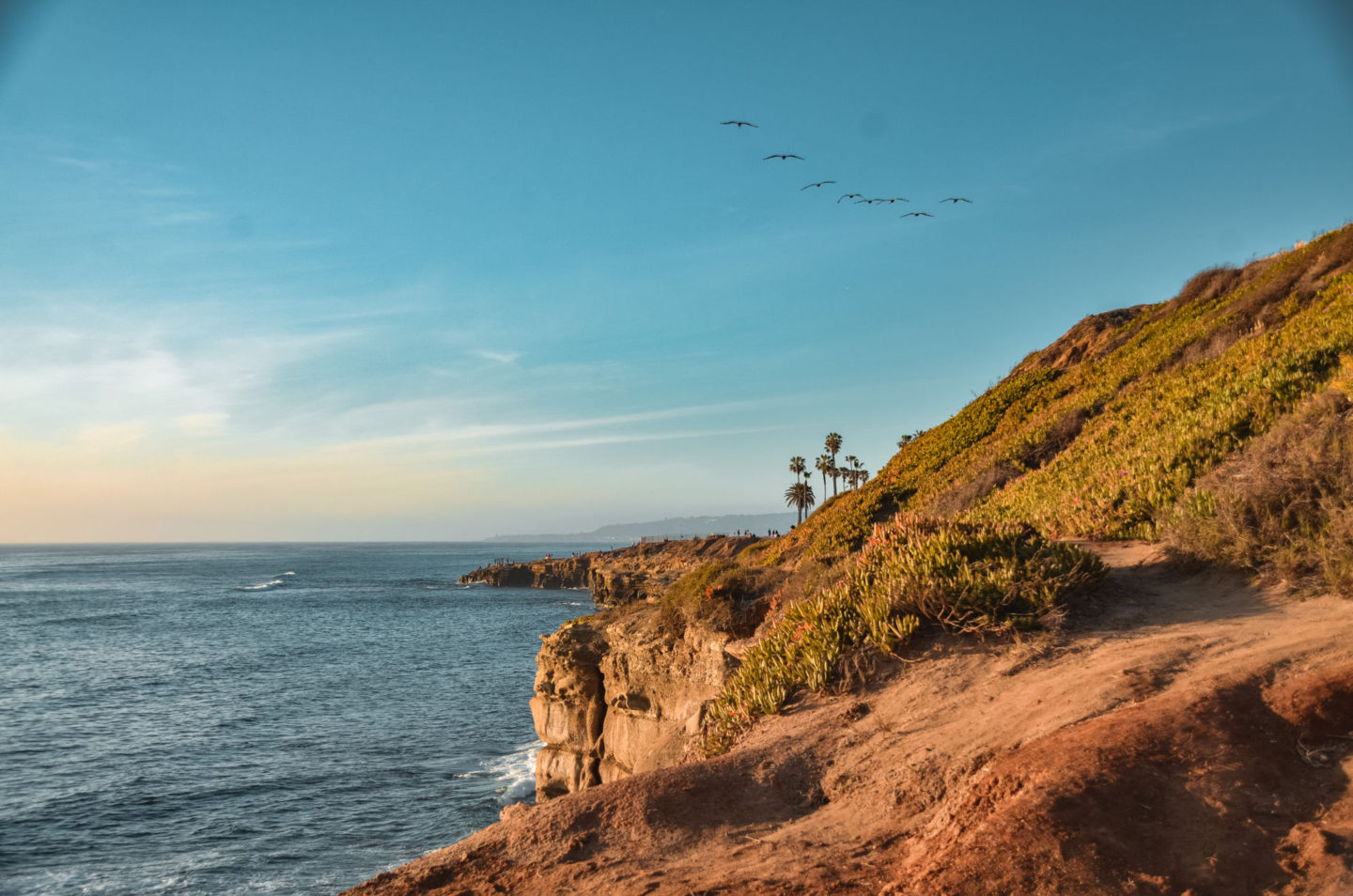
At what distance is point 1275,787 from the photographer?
4938 mm

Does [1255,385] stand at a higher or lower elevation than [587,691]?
higher

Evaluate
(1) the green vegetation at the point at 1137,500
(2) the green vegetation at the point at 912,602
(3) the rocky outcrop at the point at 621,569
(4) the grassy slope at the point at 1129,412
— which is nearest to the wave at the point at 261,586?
(3) the rocky outcrop at the point at 621,569

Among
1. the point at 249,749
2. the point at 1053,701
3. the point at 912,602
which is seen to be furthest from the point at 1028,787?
the point at 249,749

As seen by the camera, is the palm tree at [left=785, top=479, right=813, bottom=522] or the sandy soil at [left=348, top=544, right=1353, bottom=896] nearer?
the sandy soil at [left=348, top=544, right=1353, bottom=896]

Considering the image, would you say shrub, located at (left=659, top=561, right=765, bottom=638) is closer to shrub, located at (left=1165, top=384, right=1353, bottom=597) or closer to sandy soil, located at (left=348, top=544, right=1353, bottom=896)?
sandy soil, located at (left=348, top=544, right=1353, bottom=896)

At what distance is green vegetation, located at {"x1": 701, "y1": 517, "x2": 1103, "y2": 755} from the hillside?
37 millimetres

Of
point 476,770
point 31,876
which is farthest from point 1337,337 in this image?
point 31,876

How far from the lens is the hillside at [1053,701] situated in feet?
15.7

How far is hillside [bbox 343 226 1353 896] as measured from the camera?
4773 mm

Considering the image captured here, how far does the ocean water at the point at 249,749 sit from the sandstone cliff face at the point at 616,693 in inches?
164

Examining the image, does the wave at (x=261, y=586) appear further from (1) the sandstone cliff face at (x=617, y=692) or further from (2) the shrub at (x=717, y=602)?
(2) the shrub at (x=717, y=602)

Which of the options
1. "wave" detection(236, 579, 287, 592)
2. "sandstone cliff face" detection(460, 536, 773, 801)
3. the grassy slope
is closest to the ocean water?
"sandstone cliff face" detection(460, 536, 773, 801)

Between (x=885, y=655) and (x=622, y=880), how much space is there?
4309 millimetres

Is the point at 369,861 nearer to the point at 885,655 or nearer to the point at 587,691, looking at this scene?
the point at 587,691
